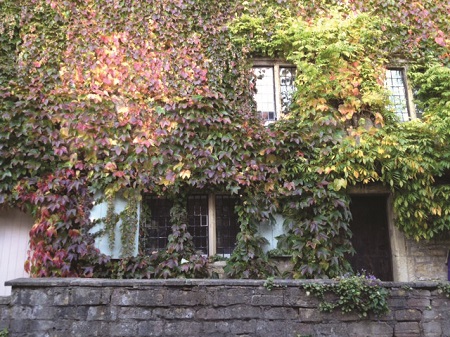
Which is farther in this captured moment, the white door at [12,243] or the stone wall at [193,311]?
the white door at [12,243]

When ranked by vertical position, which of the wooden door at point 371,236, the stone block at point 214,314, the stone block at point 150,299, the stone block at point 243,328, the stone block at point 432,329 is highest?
the wooden door at point 371,236

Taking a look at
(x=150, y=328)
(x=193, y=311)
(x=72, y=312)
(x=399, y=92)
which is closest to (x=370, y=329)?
(x=193, y=311)

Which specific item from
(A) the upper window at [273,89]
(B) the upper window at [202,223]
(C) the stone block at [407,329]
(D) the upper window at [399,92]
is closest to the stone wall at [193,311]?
(C) the stone block at [407,329]

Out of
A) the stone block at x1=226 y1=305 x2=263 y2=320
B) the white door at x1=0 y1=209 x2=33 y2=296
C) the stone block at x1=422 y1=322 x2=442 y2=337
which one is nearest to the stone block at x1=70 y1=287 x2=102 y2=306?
the stone block at x1=226 y1=305 x2=263 y2=320

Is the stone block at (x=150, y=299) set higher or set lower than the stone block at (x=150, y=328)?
higher

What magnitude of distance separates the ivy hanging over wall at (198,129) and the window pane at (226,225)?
14.0 inches

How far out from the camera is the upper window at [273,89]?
7.23 meters

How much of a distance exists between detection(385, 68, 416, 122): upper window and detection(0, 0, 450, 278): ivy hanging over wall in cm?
26

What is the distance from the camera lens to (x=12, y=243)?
6.52 m

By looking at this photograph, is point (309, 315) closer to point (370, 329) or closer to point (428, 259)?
point (370, 329)

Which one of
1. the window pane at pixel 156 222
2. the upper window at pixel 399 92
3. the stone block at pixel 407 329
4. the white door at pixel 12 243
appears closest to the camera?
the stone block at pixel 407 329

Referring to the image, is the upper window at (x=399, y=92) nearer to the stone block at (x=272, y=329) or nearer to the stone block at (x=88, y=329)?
the stone block at (x=272, y=329)

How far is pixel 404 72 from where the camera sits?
7629mm

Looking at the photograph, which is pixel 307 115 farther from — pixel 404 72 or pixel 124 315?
pixel 124 315
